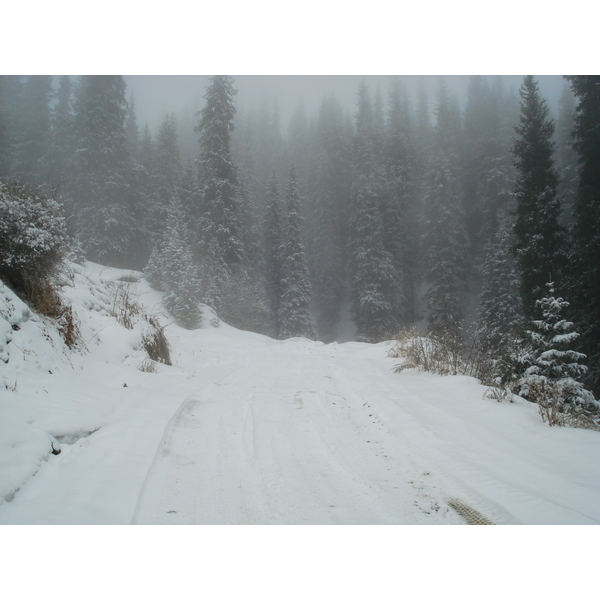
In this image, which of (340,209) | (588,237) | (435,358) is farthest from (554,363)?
(340,209)

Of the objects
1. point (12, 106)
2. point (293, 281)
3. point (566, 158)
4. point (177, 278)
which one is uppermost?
point (12, 106)

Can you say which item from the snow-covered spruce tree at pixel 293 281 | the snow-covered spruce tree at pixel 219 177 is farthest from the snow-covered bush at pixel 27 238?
the snow-covered spruce tree at pixel 293 281

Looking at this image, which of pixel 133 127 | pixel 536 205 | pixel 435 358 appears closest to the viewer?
pixel 435 358

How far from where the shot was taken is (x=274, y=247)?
29.5 metres

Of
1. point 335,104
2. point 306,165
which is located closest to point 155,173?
point 306,165

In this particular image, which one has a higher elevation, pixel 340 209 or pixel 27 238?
pixel 340 209

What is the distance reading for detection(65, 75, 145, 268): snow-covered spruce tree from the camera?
72.4 ft

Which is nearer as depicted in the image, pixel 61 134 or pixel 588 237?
pixel 588 237

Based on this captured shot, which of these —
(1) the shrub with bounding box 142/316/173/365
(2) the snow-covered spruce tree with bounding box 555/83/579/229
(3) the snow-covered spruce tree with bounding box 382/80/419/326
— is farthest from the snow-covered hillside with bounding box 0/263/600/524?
(3) the snow-covered spruce tree with bounding box 382/80/419/326

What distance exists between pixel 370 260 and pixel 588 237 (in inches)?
569

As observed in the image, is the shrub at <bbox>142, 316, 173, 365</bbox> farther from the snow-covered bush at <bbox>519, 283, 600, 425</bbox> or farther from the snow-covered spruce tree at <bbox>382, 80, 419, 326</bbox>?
the snow-covered spruce tree at <bbox>382, 80, 419, 326</bbox>

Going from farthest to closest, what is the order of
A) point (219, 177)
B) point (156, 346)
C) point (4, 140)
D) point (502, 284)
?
point (4, 140)
point (219, 177)
point (502, 284)
point (156, 346)

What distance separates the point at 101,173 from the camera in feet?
74.8

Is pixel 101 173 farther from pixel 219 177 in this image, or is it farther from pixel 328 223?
pixel 328 223
